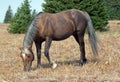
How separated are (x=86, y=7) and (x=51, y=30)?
1223 cm

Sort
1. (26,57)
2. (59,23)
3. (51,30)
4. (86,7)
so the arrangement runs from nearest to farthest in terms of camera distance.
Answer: (26,57) → (51,30) → (59,23) → (86,7)

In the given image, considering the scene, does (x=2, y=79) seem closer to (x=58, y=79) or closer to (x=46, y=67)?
(x=58, y=79)

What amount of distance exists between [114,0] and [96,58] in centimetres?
1888

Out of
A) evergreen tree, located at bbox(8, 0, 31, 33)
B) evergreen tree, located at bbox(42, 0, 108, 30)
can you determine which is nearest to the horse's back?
evergreen tree, located at bbox(42, 0, 108, 30)

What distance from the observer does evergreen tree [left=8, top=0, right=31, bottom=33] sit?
72.7 feet

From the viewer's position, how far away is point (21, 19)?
22.4m

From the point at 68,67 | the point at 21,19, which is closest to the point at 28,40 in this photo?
the point at 68,67

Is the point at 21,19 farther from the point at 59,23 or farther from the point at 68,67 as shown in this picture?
the point at 68,67

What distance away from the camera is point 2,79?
7988 mm

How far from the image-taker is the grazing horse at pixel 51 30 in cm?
924

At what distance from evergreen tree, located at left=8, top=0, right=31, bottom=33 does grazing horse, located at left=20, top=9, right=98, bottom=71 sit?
11910 millimetres

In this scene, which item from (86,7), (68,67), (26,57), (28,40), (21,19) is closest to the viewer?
(26,57)

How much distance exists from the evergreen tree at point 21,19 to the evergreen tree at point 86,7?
1.56 meters

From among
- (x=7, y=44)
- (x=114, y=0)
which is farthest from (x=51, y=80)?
(x=114, y=0)
